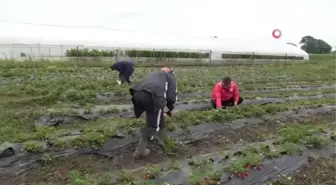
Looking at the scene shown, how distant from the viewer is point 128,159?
5.26 meters

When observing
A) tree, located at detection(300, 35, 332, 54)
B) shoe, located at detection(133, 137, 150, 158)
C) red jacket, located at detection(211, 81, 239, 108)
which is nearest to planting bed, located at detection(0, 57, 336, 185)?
shoe, located at detection(133, 137, 150, 158)

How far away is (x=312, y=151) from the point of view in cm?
551

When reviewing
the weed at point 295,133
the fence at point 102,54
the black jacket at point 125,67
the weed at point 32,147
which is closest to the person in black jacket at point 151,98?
the weed at point 32,147

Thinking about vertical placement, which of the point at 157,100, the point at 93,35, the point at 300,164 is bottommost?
the point at 300,164

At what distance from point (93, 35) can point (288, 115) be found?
24394 mm

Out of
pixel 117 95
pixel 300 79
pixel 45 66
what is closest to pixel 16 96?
pixel 117 95

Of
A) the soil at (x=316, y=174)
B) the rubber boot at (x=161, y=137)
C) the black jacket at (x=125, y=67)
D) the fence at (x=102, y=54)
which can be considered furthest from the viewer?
the fence at (x=102, y=54)

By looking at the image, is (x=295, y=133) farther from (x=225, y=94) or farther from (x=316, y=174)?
(x=225, y=94)

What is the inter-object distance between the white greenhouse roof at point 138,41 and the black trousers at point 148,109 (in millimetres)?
23099

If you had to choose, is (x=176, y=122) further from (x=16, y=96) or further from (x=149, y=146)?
(x=16, y=96)

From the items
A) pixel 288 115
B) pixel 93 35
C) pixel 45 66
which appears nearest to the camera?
pixel 288 115

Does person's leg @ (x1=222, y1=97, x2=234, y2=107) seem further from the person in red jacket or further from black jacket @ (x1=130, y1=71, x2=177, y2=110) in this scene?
black jacket @ (x1=130, y1=71, x2=177, y2=110)

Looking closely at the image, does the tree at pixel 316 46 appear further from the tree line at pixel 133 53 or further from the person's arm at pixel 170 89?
the person's arm at pixel 170 89

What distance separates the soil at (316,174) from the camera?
4582mm
